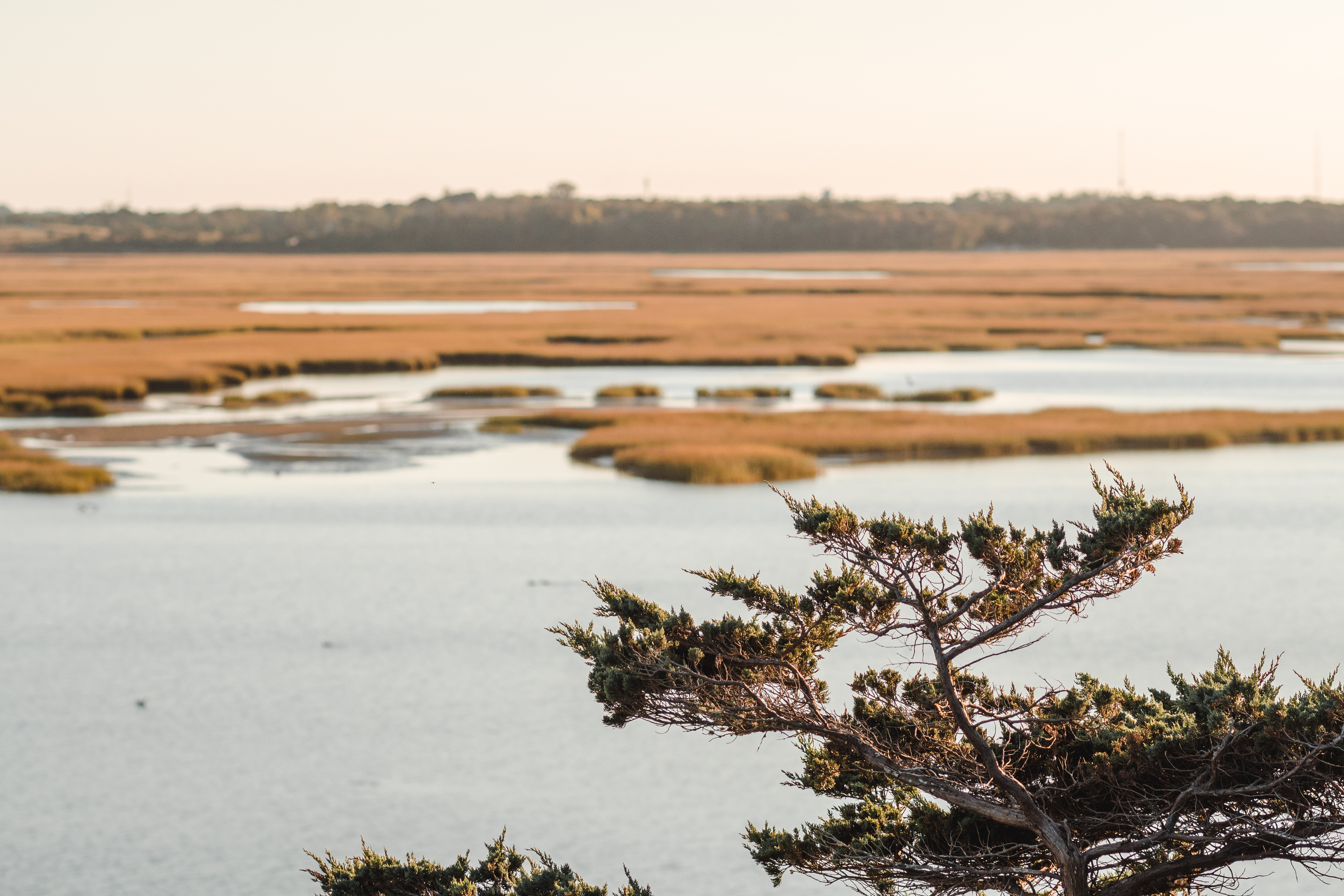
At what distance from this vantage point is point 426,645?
2616 centimetres

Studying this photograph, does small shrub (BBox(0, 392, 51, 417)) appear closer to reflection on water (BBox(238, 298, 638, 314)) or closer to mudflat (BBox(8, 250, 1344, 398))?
mudflat (BBox(8, 250, 1344, 398))

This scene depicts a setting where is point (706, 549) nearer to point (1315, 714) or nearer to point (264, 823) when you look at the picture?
point (264, 823)

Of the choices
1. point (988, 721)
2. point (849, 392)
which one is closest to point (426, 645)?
point (988, 721)

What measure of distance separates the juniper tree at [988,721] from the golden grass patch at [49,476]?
111 ft

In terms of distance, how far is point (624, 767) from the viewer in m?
20.2

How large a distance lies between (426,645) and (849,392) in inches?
1362

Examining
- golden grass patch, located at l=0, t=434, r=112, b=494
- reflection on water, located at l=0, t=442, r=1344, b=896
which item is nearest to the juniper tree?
reflection on water, located at l=0, t=442, r=1344, b=896

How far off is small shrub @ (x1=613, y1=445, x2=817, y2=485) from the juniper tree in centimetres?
3053

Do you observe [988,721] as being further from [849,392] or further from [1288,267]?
[1288,267]

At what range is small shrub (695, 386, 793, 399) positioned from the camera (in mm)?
57812

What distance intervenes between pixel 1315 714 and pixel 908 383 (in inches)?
Answer: 2160

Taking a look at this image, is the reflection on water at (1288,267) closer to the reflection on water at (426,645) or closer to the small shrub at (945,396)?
the small shrub at (945,396)

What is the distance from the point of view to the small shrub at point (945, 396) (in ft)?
187

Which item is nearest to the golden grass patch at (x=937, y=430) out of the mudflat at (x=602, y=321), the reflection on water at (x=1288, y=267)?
the mudflat at (x=602, y=321)
